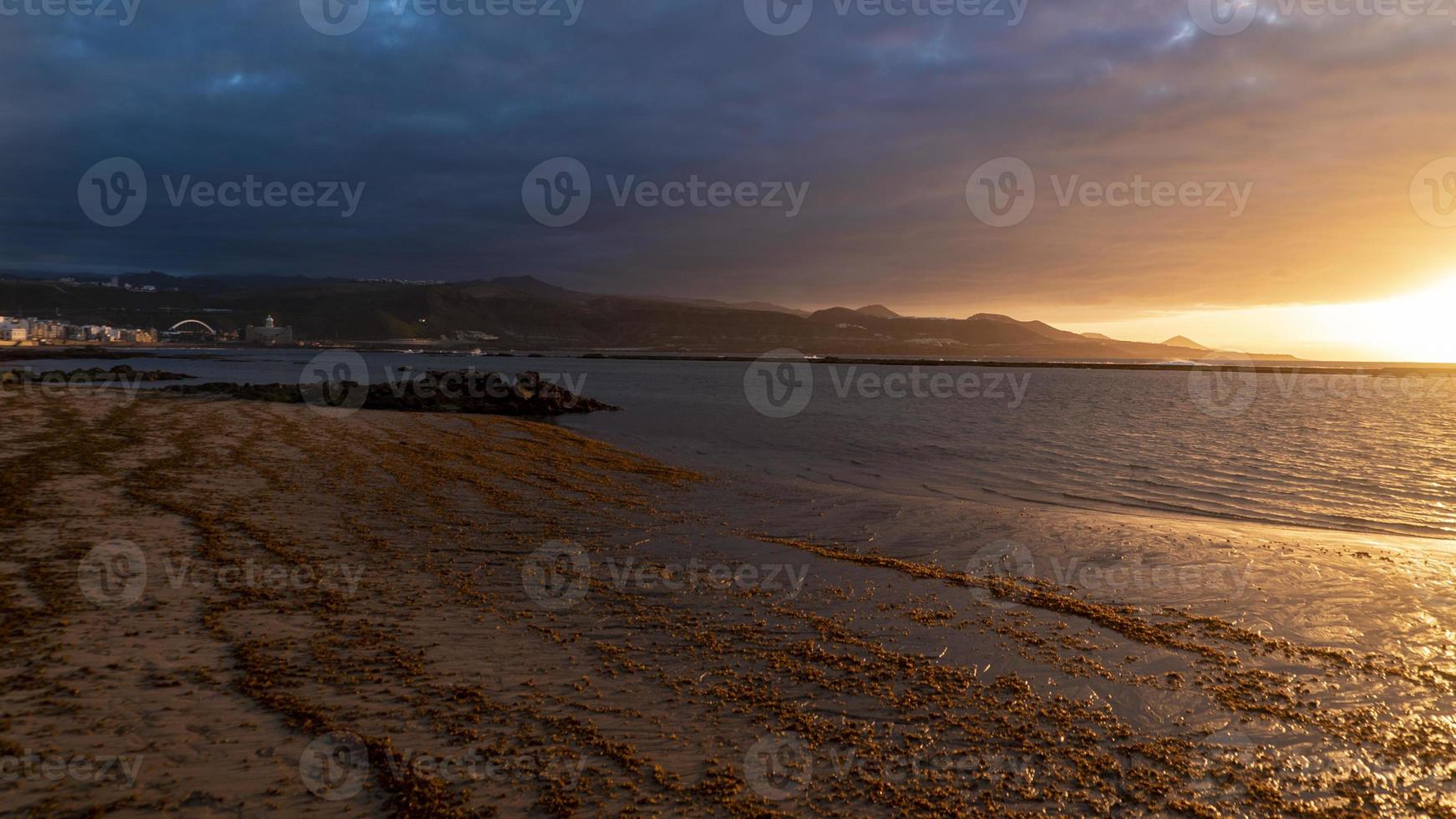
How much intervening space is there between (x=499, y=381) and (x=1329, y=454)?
40.4m

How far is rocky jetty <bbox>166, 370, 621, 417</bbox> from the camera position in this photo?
34.9 m

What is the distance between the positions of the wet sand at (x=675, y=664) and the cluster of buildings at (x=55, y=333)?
16780 centimetres
